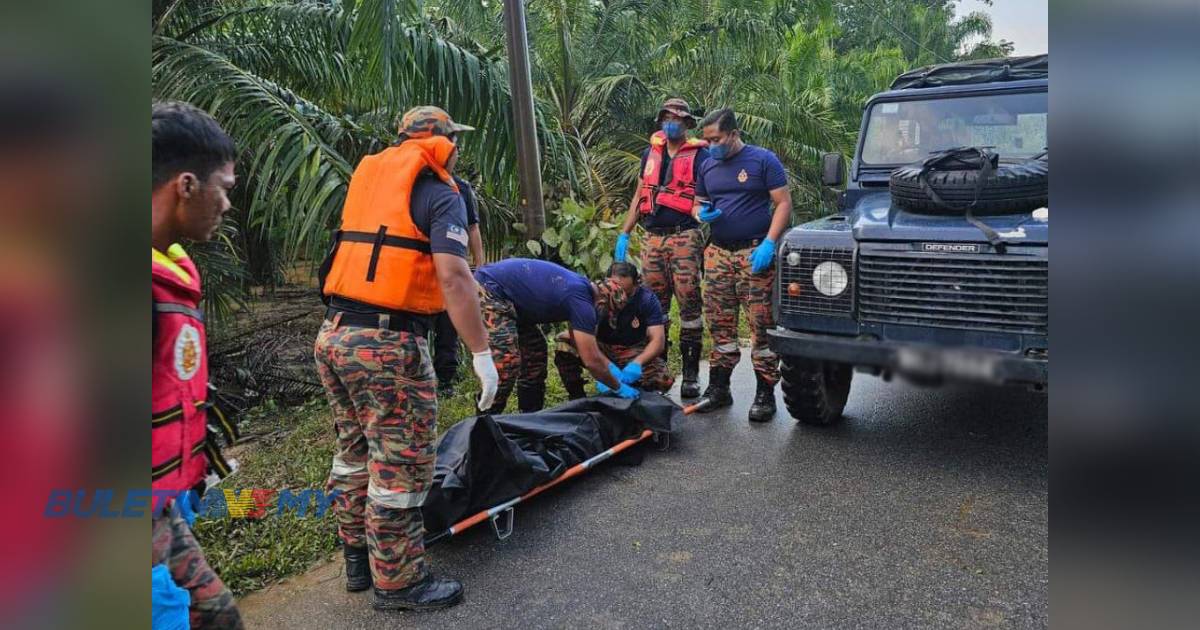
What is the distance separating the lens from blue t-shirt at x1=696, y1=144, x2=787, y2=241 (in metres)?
4.81

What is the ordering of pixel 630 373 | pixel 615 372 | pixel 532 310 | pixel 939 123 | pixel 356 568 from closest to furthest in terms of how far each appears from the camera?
1. pixel 356 568
2. pixel 939 123
3. pixel 532 310
4. pixel 615 372
5. pixel 630 373

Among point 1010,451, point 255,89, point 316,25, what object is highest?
point 316,25

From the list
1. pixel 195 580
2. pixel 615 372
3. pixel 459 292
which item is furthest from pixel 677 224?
pixel 195 580

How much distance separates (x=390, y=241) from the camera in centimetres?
258

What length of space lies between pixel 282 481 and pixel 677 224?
294 centimetres

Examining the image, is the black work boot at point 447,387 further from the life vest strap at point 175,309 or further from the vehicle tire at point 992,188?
the vehicle tire at point 992,188

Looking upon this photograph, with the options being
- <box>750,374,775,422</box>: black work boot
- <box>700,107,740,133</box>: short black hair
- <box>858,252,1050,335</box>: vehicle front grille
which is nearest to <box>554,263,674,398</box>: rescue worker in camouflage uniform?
<box>750,374,775,422</box>: black work boot

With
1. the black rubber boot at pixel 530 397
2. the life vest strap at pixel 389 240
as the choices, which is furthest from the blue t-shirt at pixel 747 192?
the life vest strap at pixel 389 240

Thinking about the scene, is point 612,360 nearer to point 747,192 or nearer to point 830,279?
point 747,192

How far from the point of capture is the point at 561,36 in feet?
32.0

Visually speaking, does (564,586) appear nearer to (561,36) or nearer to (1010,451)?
(1010,451)
